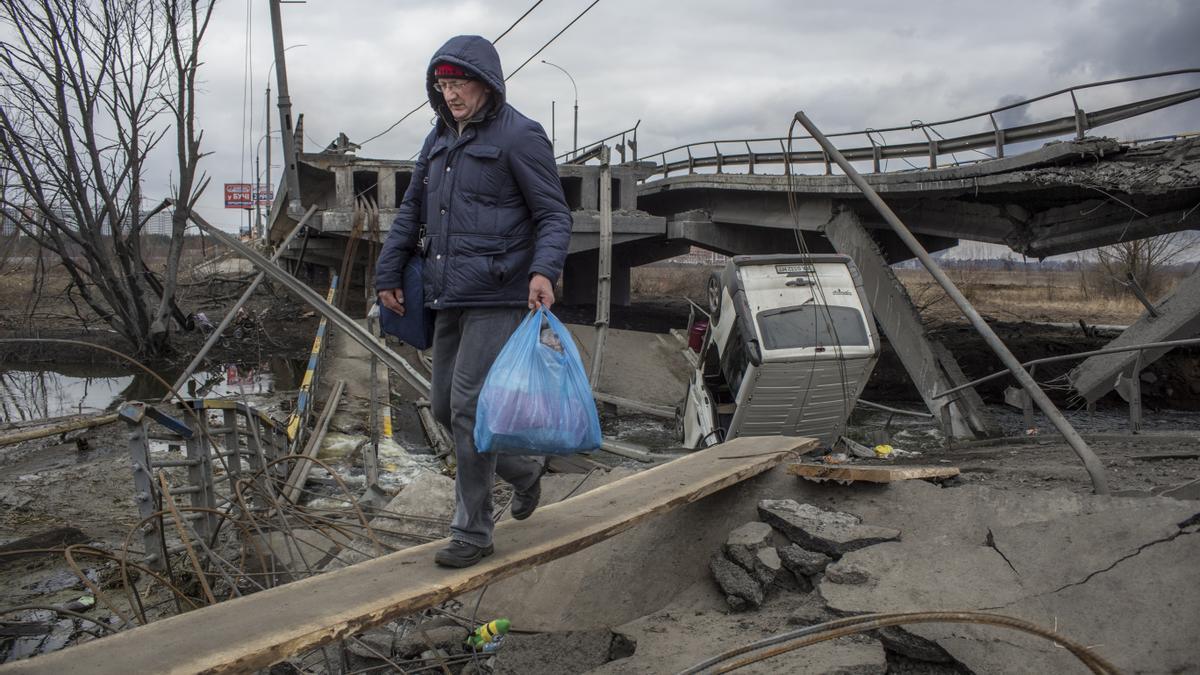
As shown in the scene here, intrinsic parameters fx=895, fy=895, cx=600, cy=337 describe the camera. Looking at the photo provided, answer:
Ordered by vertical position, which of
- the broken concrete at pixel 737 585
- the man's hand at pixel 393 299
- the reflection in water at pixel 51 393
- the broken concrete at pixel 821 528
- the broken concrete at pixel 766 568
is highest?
the man's hand at pixel 393 299

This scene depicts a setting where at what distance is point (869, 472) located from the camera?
4.91 meters

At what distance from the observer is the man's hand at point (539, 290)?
11.9ft

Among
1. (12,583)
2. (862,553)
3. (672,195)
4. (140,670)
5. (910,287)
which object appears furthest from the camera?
(910,287)

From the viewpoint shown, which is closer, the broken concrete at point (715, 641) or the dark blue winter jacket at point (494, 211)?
the broken concrete at point (715, 641)

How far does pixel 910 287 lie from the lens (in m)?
44.1

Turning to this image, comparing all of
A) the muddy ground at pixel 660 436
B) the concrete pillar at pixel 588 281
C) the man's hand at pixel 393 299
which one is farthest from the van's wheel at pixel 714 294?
the concrete pillar at pixel 588 281

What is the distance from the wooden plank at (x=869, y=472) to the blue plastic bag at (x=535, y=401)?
6.28ft

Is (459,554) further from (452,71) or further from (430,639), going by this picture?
(452,71)

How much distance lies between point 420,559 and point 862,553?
2.09 meters

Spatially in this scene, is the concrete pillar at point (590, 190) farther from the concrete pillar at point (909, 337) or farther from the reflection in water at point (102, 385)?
the reflection in water at point (102, 385)

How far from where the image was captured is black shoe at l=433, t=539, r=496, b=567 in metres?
3.62

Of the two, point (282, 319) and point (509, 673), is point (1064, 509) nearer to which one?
point (509, 673)

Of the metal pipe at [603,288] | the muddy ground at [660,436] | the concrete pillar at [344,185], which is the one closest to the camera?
the muddy ground at [660,436]

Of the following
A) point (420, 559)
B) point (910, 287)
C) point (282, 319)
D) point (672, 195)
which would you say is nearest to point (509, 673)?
point (420, 559)
